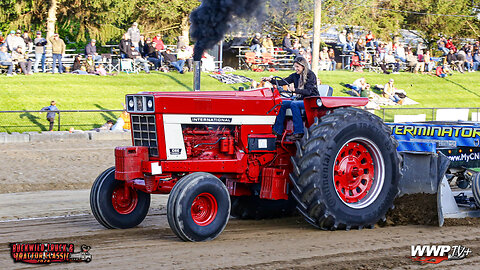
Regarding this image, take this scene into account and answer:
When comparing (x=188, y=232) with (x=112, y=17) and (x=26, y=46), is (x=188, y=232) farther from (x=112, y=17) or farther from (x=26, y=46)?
(x=112, y=17)

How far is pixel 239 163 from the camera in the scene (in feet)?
24.3

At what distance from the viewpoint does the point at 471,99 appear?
99.8ft

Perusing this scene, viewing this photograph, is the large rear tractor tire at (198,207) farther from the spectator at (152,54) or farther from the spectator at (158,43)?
the spectator at (158,43)

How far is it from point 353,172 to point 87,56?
17.8 metres

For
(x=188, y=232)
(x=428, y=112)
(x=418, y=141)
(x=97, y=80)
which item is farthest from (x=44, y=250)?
(x=428, y=112)

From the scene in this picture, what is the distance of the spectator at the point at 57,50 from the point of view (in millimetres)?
22189

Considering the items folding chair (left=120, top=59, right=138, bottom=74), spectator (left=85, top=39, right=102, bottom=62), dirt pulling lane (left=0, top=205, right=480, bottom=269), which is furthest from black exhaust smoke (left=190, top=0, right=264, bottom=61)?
folding chair (left=120, top=59, right=138, bottom=74)

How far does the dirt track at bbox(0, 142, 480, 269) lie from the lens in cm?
590

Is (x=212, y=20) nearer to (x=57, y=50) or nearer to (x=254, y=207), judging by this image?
(x=254, y=207)

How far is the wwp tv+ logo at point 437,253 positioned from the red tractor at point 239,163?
1.05m

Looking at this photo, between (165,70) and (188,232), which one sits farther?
(165,70)

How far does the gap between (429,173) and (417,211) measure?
1.57 ft

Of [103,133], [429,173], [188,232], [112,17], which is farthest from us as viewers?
[112,17]

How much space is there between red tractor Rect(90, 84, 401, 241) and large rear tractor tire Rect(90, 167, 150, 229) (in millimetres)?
11
